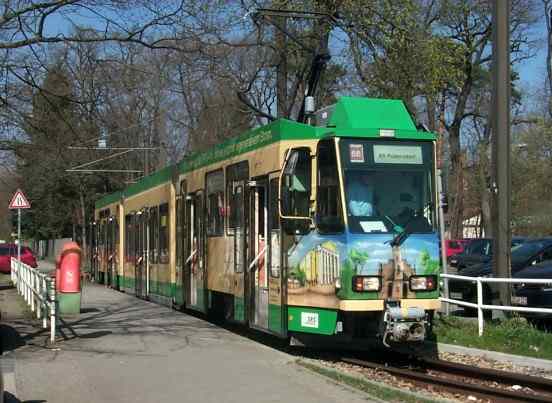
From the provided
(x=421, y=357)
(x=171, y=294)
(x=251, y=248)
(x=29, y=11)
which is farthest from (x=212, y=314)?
(x=29, y=11)

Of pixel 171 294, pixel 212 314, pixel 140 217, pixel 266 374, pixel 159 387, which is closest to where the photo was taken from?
pixel 159 387

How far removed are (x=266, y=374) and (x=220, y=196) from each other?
17.1 ft

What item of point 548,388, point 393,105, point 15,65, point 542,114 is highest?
point 542,114

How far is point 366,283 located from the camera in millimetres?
10375

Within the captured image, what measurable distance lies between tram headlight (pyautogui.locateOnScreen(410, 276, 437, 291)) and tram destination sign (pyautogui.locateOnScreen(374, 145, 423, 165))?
5.36 ft

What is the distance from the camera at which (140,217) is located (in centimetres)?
2291

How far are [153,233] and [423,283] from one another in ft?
37.7

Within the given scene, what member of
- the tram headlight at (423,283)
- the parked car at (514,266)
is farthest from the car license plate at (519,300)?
the tram headlight at (423,283)

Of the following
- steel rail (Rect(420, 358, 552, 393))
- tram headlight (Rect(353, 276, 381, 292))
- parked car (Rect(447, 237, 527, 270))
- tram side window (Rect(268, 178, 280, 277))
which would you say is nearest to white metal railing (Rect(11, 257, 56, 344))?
tram side window (Rect(268, 178, 280, 277))

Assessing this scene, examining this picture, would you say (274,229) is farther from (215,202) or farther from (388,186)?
(215,202)

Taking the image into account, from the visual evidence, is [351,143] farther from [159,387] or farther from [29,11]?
[29,11]

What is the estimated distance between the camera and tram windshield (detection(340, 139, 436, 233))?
10.6m

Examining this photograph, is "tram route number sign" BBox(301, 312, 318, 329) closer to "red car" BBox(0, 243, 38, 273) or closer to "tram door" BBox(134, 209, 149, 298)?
"tram door" BBox(134, 209, 149, 298)

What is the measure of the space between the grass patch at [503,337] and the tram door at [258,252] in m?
3.05
